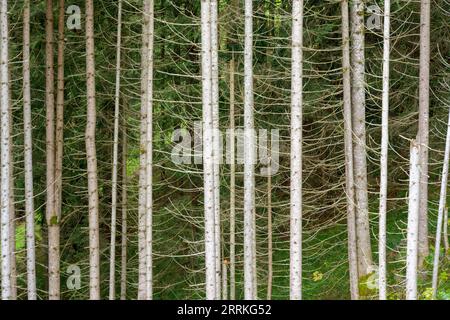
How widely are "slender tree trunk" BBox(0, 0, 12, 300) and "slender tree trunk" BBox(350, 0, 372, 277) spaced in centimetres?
759

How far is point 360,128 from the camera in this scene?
13789mm

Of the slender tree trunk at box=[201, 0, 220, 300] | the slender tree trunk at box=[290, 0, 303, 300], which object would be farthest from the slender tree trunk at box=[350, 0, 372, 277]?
the slender tree trunk at box=[201, 0, 220, 300]

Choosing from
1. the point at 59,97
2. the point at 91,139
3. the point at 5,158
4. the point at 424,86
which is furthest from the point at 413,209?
the point at 59,97

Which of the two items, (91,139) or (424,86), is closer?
(91,139)

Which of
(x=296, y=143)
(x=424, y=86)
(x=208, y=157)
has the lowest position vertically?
(x=208, y=157)

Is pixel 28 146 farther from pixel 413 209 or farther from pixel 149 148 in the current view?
pixel 413 209

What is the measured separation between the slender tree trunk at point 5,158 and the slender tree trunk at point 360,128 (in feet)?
24.9

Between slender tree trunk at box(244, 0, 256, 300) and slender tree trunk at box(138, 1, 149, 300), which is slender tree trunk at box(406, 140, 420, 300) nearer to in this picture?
slender tree trunk at box(244, 0, 256, 300)

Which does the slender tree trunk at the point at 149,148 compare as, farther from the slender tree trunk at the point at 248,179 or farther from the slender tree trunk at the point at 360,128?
the slender tree trunk at the point at 360,128

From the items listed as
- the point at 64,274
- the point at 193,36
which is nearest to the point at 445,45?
the point at 193,36

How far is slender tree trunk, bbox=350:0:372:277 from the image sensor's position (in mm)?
13695

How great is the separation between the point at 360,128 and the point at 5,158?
25.7 ft

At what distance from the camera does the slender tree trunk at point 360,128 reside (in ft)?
44.9
